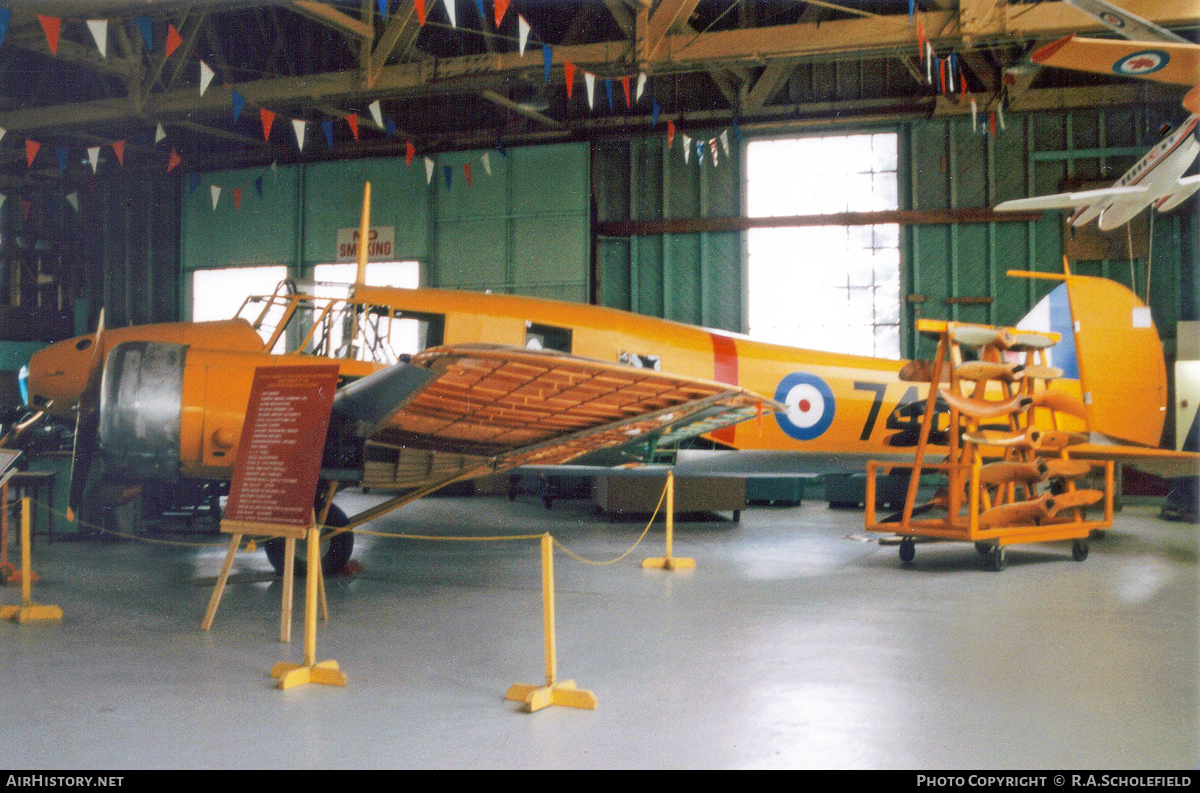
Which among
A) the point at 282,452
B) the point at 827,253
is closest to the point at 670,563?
the point at 282,452

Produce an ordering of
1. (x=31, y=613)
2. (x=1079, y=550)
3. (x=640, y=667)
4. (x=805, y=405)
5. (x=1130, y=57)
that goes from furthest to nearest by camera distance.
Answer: (x=805, y=405) → (x=1079, y=550) → (x=1130, y=57) → (x=31, y=613) → (x=640, y=667)

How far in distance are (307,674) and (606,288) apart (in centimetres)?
1261

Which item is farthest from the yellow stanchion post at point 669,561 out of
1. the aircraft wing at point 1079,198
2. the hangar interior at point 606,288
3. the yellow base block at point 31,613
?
the aircraft wing at point 1079,198

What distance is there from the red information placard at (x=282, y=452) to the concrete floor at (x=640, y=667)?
0.66 meters

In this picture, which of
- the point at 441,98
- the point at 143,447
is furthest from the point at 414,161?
the point at 143,447

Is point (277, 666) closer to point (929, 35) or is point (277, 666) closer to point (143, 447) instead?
point (143, 447)

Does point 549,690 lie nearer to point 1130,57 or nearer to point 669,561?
point 669,561

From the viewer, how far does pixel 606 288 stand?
51.8 feet

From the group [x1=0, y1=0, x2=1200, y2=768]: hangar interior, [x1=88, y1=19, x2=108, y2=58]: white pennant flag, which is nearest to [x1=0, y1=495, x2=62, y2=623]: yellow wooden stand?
[x1=0, y1=0, x2=1200, y2=768]: hangar interior

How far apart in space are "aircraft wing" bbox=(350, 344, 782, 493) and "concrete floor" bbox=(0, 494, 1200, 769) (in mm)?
921

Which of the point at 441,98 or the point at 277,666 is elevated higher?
the point at 441,98

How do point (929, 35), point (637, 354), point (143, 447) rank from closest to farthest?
1. point (143, 447)
2. point (637, 354)
3. point (929, 35)
